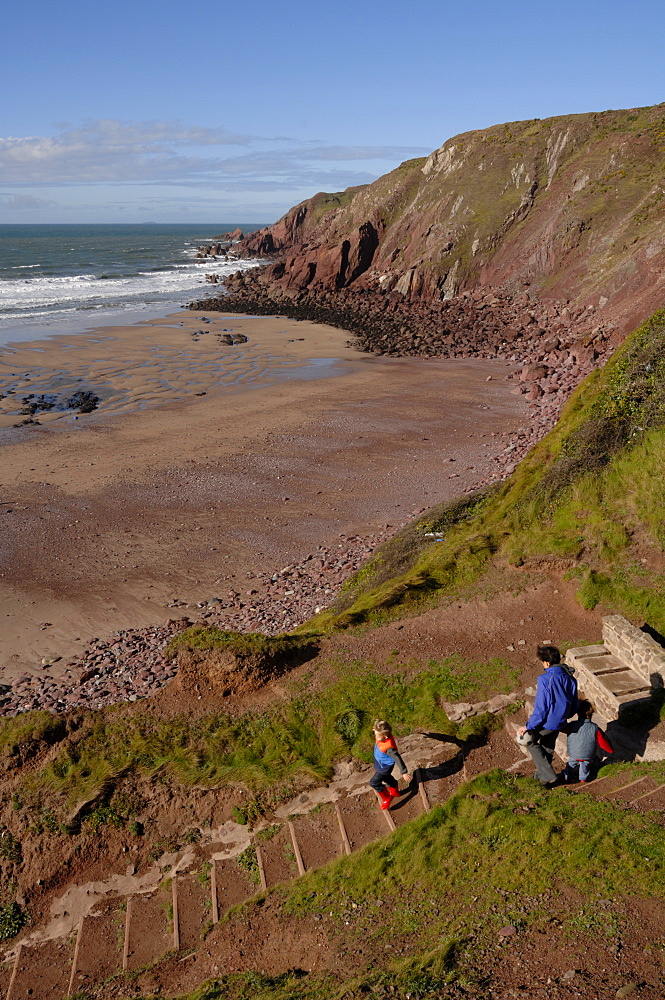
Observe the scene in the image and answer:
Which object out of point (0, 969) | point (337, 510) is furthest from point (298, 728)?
point (337, 510)

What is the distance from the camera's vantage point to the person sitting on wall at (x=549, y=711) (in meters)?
8.49

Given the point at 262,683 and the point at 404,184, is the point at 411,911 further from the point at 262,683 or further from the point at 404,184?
the point at 404,184

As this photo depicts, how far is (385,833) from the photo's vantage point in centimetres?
854

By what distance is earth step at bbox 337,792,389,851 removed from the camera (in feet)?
28.1

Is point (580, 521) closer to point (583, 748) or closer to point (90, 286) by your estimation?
point (583, 748)

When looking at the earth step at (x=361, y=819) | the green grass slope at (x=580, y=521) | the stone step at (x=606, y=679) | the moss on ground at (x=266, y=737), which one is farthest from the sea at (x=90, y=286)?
the stone step at (x=606, y=679)

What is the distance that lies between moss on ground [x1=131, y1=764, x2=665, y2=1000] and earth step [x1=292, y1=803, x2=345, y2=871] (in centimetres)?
37

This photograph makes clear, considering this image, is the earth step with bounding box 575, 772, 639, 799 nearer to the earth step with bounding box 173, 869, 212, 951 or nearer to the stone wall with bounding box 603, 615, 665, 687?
the stone wall with bounding box 603, 615, 665, 687

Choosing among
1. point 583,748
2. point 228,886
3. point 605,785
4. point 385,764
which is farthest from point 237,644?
point 605,785

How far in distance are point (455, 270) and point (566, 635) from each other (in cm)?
5774

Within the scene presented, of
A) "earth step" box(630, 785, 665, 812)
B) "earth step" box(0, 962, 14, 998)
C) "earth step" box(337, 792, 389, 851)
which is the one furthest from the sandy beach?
"earth step" box(630, 785, 665, 812)

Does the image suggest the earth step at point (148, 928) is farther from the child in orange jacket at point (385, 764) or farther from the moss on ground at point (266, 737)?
the child in orange jacket at point (385, 764)

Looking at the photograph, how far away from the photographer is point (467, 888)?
22.9 feet

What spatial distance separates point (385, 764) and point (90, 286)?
289 ft
